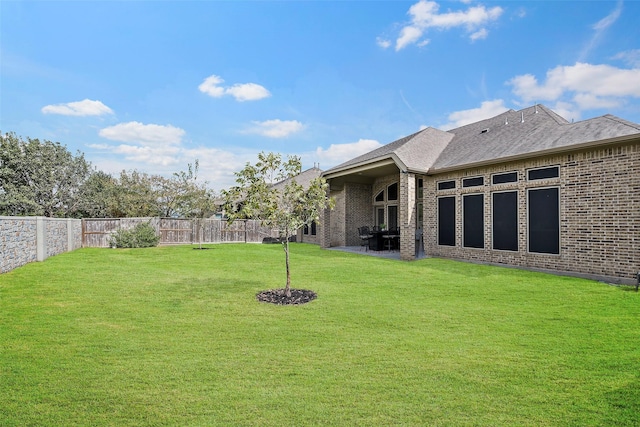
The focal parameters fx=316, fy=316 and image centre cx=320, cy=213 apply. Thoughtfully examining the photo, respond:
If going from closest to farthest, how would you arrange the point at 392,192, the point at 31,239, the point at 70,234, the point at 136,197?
1. the point at 31,239
2. the point at 70,234
3. the point at 392,192
4. the point at 136,197

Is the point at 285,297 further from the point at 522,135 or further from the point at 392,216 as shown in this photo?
the point at 392,216

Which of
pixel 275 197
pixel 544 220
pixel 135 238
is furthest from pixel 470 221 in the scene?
pixel 135 238

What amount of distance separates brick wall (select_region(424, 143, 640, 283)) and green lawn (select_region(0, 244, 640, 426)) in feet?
4.75

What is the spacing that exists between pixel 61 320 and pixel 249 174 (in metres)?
3.96

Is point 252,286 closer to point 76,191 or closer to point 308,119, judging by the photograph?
point 308,119

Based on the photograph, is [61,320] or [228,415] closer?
[228,415]

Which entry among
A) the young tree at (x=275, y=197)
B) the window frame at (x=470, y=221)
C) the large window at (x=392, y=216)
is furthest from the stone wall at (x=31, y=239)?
the large window at (x=392, y=216)

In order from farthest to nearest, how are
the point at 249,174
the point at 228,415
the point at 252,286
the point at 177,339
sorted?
the point at 252,286, the point at 249,174, the point at 177,339, the point at 228,415

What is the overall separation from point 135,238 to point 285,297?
596 inches

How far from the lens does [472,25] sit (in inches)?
483

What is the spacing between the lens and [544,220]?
9586 millimetres

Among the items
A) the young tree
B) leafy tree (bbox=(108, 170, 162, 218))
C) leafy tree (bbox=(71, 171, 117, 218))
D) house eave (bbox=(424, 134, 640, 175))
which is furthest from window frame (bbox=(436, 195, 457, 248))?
leafy tree (bbox=(71, 171, 117, 218))

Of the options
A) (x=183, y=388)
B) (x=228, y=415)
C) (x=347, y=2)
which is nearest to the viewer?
(x=228, y=415)

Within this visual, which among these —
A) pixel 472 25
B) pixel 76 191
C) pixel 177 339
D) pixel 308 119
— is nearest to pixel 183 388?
pixel 177 339
